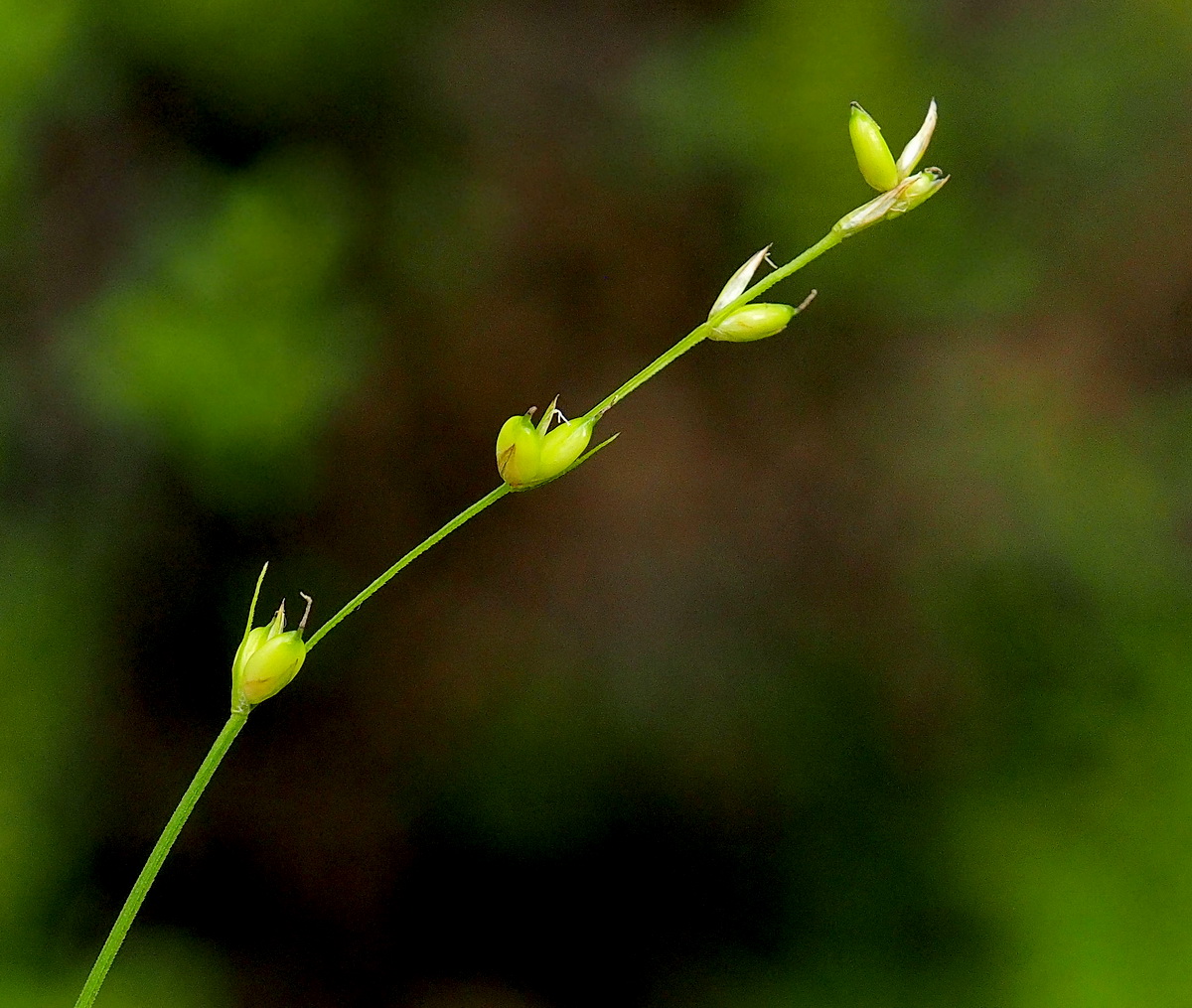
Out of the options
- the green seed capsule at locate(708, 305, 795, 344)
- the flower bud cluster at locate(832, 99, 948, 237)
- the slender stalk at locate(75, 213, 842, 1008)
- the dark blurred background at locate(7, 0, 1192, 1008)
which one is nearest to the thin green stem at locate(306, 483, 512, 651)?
the slender stalk at locate(75, 213, 842, 1008)

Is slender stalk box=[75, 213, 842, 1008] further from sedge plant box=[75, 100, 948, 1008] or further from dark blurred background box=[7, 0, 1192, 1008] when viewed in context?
dark blurred background box=[7, 0, 1192, 1008]

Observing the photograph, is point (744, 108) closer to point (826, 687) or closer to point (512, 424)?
point (826, 687)

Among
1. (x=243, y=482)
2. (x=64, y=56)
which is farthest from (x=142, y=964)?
(x=64, y=56)

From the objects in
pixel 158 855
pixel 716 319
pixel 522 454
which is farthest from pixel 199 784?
pixel 716 319

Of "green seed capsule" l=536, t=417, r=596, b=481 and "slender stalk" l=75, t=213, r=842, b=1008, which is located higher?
"green seed capsule" l=536, t=417, r=596, b=481

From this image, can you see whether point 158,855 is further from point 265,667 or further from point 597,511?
point 597,511
